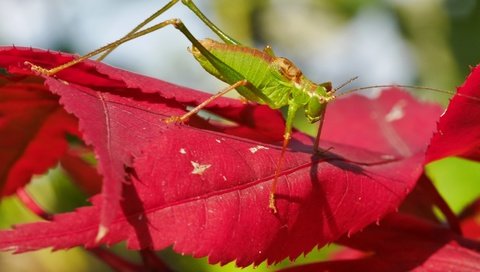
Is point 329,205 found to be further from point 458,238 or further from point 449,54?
point 449,54

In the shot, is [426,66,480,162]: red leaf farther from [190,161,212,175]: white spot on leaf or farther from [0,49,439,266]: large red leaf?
[190,161,212,175]: white spot on leaf

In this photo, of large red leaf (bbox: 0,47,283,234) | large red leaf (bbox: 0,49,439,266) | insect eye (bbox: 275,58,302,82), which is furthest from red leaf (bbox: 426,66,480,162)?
insect eye (bbox: 275,58,302,82)

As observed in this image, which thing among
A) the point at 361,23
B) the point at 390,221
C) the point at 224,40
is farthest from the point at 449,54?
the point at 390,221

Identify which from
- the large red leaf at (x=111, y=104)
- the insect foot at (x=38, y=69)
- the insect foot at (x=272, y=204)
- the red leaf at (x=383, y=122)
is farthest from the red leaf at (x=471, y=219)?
the insect foot at (x=38, y=69)

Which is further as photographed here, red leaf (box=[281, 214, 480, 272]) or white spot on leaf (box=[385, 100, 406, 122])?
white spot on leaf (box=[385, 100, 406, 122])

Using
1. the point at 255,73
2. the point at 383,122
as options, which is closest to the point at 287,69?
the point at 255,73

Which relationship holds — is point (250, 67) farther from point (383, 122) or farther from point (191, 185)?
point (191, 185)
